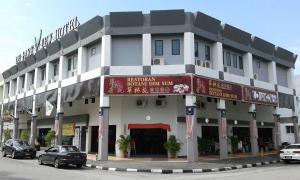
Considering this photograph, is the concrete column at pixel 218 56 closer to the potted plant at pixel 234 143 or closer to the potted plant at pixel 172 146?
the potted plant at pixel 172 146

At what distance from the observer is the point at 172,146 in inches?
989

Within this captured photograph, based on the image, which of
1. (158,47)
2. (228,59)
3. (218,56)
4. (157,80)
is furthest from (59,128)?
(228,59)

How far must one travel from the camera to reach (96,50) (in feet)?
92.6

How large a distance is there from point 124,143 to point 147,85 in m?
5.05

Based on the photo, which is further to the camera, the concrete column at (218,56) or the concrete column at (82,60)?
the concrete column at (82,60)

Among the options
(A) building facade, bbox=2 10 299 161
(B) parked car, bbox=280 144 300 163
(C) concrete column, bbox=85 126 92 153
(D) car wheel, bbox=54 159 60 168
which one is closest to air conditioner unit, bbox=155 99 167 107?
(A) building facade, bbox=2 10 299 161

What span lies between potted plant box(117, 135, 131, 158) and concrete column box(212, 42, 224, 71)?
9375mm

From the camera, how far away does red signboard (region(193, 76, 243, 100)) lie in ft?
80.8

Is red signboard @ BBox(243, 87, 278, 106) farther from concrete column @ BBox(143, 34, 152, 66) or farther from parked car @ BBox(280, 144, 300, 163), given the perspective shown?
concrete column @ BBox(143, 34, 152, 66)

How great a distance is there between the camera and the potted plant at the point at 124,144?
84.6 ft

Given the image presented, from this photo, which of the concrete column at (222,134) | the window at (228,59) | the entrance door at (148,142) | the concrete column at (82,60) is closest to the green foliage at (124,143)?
the entrance door at (148,142)

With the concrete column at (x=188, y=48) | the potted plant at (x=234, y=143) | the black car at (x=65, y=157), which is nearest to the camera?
the black car at (x=65, y=157)

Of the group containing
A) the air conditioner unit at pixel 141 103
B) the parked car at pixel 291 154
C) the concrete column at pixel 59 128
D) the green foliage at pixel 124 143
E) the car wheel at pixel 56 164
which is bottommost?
the car wheel at pixel 56 164

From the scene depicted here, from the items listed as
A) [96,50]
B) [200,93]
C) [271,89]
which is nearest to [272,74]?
[271,89]
